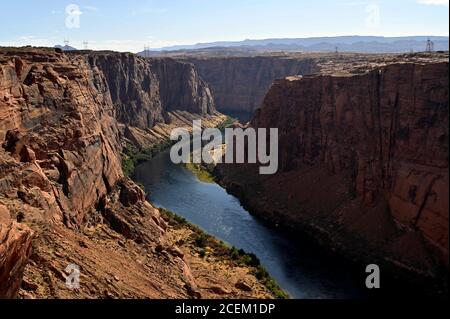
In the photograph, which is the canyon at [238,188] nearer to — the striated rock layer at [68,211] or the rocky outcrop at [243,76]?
the striated rock layer at [68,211]

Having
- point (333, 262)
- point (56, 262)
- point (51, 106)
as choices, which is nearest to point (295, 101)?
point (333, 262)

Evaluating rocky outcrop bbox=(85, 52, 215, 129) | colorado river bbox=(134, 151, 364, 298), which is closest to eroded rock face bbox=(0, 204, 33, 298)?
colorado river bbox=(134, 151, 364, 298)

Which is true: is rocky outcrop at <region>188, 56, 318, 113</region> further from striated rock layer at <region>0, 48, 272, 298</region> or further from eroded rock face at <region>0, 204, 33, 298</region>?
eroded rock face at <region>0, 204, 33, 298</region>

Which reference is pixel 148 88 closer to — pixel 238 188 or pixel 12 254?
pixel 238 188

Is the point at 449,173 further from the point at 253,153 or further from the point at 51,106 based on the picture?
the point at 253,153

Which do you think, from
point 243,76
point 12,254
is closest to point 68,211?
point 12,254
